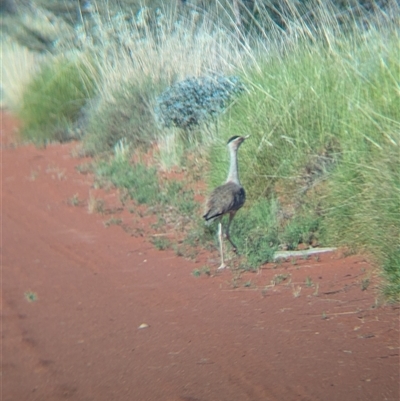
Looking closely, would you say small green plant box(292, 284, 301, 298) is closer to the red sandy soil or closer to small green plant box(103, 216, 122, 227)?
the red sandy soil

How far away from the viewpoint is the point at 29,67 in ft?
60.5

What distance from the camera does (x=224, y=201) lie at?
26.2 ft

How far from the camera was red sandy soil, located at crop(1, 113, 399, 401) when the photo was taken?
4.85 metres

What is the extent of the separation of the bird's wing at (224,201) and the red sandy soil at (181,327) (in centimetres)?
51

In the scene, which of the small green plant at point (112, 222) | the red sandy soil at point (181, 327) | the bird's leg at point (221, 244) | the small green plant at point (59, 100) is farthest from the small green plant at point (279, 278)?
the small green plant at point (59, 100)

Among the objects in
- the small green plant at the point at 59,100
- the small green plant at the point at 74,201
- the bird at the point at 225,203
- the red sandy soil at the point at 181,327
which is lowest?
the red sandy soil at the point at 181,327

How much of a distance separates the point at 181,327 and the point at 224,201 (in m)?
2.22

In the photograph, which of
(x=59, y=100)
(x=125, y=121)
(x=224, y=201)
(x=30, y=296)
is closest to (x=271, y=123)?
(x=224, y=201)

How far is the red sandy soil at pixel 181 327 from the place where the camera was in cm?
485

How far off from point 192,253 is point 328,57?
8.73 feet

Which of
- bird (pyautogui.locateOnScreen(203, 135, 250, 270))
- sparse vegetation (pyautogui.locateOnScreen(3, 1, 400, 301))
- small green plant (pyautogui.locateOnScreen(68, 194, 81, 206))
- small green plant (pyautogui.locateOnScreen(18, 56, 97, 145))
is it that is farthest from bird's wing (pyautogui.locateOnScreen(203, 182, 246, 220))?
small green plant (pyautogui.locateOnScreen(18, 56, 97, 145))

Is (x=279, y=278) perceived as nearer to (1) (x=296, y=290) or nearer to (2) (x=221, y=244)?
(1) (x=296, y=290)

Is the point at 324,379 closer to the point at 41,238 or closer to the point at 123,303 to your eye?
the point at 123,303

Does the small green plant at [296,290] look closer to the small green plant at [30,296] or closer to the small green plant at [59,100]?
the small green plant at [30,296]
